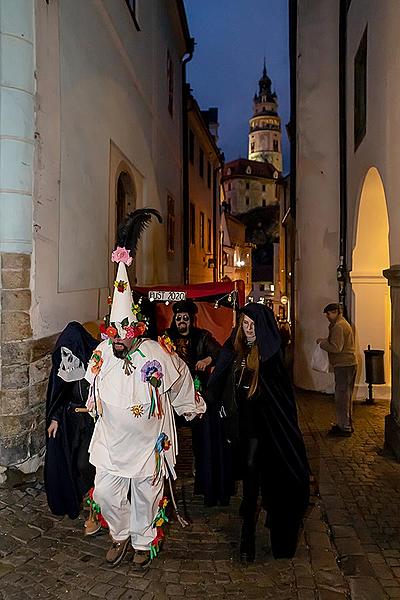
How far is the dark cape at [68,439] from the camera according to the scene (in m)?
5.41

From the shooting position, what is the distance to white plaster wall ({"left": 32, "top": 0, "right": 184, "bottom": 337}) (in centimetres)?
689

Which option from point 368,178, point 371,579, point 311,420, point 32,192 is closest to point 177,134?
point 368,178

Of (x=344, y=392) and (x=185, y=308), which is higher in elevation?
(x=185, y=308)

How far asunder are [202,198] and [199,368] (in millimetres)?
20087

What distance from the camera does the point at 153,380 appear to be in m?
4.52

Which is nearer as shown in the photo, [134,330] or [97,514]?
[134,330]

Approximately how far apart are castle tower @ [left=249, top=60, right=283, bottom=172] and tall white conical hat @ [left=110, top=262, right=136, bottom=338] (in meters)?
106

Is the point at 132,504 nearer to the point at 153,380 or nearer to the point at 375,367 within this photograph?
the point at 153,380

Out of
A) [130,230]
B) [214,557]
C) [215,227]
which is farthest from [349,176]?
[215,227]

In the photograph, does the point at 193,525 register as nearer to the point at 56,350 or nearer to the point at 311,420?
the point at 56,350

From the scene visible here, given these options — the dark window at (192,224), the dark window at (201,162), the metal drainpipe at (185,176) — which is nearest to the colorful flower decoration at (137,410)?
the metal drainpipe at (185,176)

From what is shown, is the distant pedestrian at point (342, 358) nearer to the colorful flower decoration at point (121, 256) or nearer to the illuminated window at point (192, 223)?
the colorful flower decoration at point (121, 256)

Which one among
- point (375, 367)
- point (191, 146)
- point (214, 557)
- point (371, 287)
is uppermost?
point (191, 146)

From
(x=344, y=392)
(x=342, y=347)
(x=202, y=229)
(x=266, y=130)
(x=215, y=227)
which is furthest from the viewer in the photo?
(x=266, y=130)
